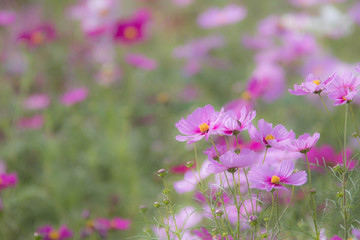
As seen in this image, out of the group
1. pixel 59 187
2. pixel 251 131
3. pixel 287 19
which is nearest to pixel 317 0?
pixel 287 19

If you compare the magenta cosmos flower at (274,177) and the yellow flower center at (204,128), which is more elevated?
the yellow flower center at (204,128)

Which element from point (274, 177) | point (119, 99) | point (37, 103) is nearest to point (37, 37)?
point (37, 103)

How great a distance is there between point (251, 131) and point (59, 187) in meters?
0.97

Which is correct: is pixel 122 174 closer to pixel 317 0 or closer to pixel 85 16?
pixel 85 16

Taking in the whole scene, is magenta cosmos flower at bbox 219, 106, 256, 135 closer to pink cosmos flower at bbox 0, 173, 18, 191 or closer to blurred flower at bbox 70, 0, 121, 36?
pink cosmos flower at bbox 0, 173, 18, 191

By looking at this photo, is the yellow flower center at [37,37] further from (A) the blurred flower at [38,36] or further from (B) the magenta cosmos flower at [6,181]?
(B) the magenta cosmos flower at [6,181]

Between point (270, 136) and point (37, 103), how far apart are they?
4.59ft

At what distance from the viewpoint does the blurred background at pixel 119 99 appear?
55.4 inches

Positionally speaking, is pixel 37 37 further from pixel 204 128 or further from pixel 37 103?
pixel 204 128

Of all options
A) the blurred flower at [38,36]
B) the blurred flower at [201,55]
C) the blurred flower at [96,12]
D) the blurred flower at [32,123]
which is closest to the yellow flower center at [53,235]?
the blurred flower at [32,123]

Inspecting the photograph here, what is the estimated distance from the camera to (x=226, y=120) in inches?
22.5

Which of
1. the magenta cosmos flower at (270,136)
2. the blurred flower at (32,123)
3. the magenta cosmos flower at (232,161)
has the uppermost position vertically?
the blurred flower at (32,123)

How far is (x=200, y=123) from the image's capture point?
0.62 m

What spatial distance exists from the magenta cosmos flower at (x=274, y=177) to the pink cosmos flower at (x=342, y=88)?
0.31 ft
